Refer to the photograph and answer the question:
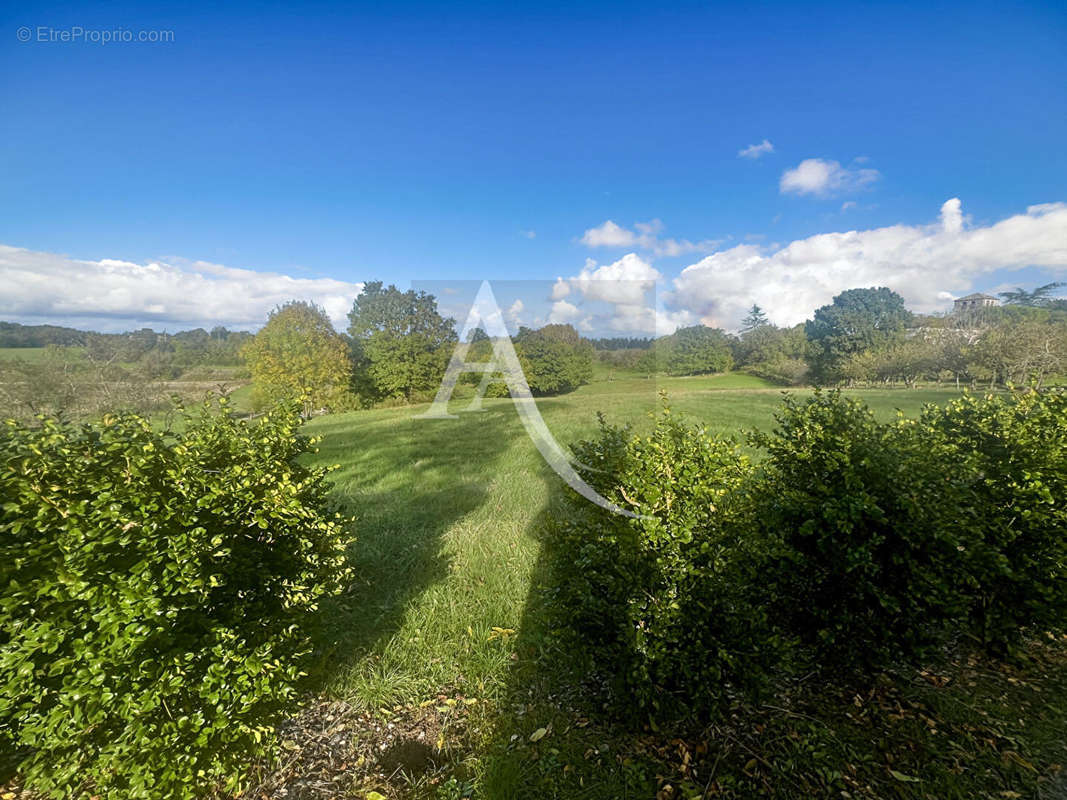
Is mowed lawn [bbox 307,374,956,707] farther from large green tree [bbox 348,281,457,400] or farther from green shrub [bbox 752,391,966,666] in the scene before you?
large green tree [bbox 348,281,457,400]

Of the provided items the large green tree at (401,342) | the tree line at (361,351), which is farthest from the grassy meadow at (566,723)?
the large green tree at (401,342)

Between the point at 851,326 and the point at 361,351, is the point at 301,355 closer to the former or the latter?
the point at 361,351

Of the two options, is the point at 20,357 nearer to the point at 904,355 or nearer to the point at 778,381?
the point at 778,381

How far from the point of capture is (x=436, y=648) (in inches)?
157

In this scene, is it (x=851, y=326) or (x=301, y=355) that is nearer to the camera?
(x=851, y=326)

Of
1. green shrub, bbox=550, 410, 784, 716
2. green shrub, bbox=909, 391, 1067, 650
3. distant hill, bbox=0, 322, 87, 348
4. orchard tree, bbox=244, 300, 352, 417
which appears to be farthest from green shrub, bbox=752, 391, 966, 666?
orchard tree, bbox=244, 300, 352, 417

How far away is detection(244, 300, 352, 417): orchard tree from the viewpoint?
29.0 meters

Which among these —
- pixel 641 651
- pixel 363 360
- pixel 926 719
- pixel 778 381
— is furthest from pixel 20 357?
pixel 363 360

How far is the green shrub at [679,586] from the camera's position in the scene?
99.9 inches

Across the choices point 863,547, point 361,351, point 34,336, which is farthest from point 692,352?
point 361,351

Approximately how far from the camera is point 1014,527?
3479 millimetres

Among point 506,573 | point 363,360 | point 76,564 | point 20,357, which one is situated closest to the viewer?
point 76,564

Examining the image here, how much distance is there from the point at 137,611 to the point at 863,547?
4.56 m

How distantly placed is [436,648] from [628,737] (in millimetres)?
2027
